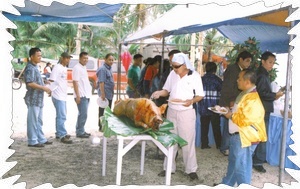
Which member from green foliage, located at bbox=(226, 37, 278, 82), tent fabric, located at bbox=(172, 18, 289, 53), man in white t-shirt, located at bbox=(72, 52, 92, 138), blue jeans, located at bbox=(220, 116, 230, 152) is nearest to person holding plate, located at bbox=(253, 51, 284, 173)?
green foliage, located at bbox=(226, 37, 278, 82)

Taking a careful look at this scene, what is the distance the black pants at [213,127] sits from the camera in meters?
6.27

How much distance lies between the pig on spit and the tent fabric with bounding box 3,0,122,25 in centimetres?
192

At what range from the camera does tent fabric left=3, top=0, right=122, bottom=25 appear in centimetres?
491

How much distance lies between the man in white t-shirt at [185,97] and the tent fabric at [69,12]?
1569mm

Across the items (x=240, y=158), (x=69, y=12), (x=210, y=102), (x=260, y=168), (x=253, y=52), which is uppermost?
(x=69, y=12)

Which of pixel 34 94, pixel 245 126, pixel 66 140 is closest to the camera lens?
pixel 245 126

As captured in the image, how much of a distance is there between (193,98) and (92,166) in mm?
1868

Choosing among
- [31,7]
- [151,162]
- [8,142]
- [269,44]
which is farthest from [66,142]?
[269,44]

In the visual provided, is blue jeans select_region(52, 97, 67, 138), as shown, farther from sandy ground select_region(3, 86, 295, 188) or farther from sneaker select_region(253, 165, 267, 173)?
sneaker select_region(253, 165, 267, 173)

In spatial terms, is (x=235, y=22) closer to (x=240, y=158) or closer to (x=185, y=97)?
(x=185, y=97)

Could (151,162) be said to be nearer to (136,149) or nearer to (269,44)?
(136,149)

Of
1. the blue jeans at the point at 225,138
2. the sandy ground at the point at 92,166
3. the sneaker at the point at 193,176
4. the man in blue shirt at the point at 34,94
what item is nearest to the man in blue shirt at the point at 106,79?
the sandy ground at the point at 92,166

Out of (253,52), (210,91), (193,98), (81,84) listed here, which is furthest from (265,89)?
(81,84)

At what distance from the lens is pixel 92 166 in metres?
4.91
